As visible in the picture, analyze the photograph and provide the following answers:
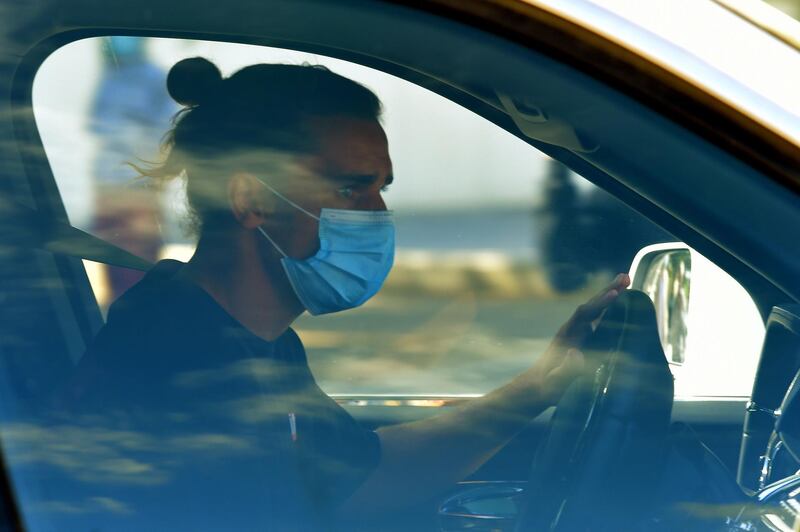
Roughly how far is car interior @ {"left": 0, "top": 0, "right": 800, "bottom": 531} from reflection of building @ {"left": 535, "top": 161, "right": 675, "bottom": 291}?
2 cm

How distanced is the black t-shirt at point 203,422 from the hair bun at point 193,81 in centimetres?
22

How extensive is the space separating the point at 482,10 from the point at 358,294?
40 cm

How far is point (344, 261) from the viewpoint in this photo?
1376 millimetres

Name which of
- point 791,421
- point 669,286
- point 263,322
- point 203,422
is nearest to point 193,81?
point 263,322

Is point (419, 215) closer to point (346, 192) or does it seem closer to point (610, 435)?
point (346, 192)

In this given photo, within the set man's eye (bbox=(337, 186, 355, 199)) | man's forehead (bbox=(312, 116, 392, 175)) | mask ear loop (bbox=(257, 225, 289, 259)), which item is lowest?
mask ear loop (bbox=(257, 225, 289, 259))

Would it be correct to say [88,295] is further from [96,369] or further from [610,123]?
[610,123]

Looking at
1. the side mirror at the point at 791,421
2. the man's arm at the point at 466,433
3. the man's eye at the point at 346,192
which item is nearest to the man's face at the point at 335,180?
the man's eye at the point at 346,192

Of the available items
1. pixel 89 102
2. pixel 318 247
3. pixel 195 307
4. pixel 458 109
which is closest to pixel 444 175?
pixel 458 109

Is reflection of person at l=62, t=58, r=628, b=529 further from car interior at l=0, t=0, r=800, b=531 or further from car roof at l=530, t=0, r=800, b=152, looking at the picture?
car roof at l=530, t=0, r=800, b=152

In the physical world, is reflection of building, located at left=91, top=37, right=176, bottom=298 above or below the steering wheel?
above

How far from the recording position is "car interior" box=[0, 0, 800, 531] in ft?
4.35

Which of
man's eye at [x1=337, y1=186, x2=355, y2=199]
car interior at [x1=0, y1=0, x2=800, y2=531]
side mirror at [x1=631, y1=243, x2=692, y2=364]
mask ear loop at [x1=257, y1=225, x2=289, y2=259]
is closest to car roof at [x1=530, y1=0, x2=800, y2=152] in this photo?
car interior at [x1=0, y1=0, x2=800, y2=531]

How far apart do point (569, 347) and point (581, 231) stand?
0.16m
